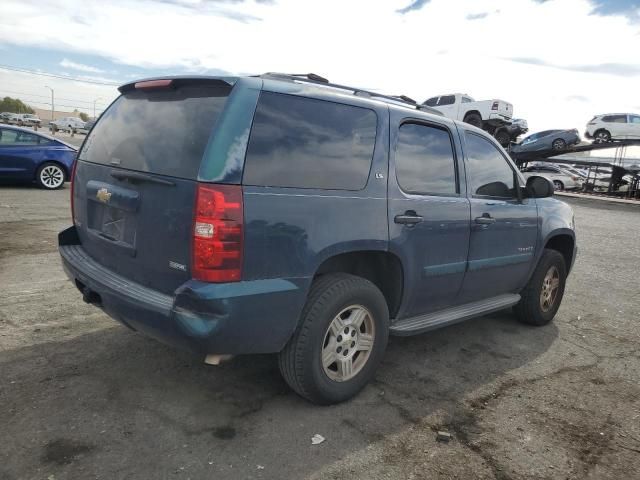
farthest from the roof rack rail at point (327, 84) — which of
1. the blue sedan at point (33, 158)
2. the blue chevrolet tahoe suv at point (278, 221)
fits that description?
the blue sedan at point (33, 158)

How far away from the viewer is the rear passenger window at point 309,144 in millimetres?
2732

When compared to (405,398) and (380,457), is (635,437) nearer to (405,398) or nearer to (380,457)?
(405,398)

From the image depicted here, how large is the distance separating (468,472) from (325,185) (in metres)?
1.68

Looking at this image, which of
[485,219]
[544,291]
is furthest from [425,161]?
[544,291]

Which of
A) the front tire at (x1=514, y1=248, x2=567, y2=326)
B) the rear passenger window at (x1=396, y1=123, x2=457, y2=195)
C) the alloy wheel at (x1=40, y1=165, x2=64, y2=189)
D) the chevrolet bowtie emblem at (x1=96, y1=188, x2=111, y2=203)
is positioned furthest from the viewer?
the alloy wheel at (x1=40, y1=165, x2=64, y2=189)

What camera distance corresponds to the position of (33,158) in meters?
11.7

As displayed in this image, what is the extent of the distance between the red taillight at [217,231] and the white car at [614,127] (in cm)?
2735

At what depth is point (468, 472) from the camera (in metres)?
2.67

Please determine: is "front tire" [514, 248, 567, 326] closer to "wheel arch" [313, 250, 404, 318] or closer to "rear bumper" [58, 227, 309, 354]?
"wheel arch" [313, 250, 404, 318]

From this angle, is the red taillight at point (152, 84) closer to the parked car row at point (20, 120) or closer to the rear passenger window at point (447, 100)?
the rear passenger window at point (447, 100)

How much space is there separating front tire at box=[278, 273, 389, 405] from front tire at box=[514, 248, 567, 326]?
2.19m

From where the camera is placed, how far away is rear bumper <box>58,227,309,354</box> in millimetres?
2592

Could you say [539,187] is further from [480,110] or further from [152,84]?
[480,110]

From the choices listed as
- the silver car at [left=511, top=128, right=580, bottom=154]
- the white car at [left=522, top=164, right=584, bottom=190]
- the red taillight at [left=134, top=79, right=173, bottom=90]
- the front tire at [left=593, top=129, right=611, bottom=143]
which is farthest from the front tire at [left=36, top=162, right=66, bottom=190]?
the front tire at [left=593, top=129, right=611, bottom=143]
